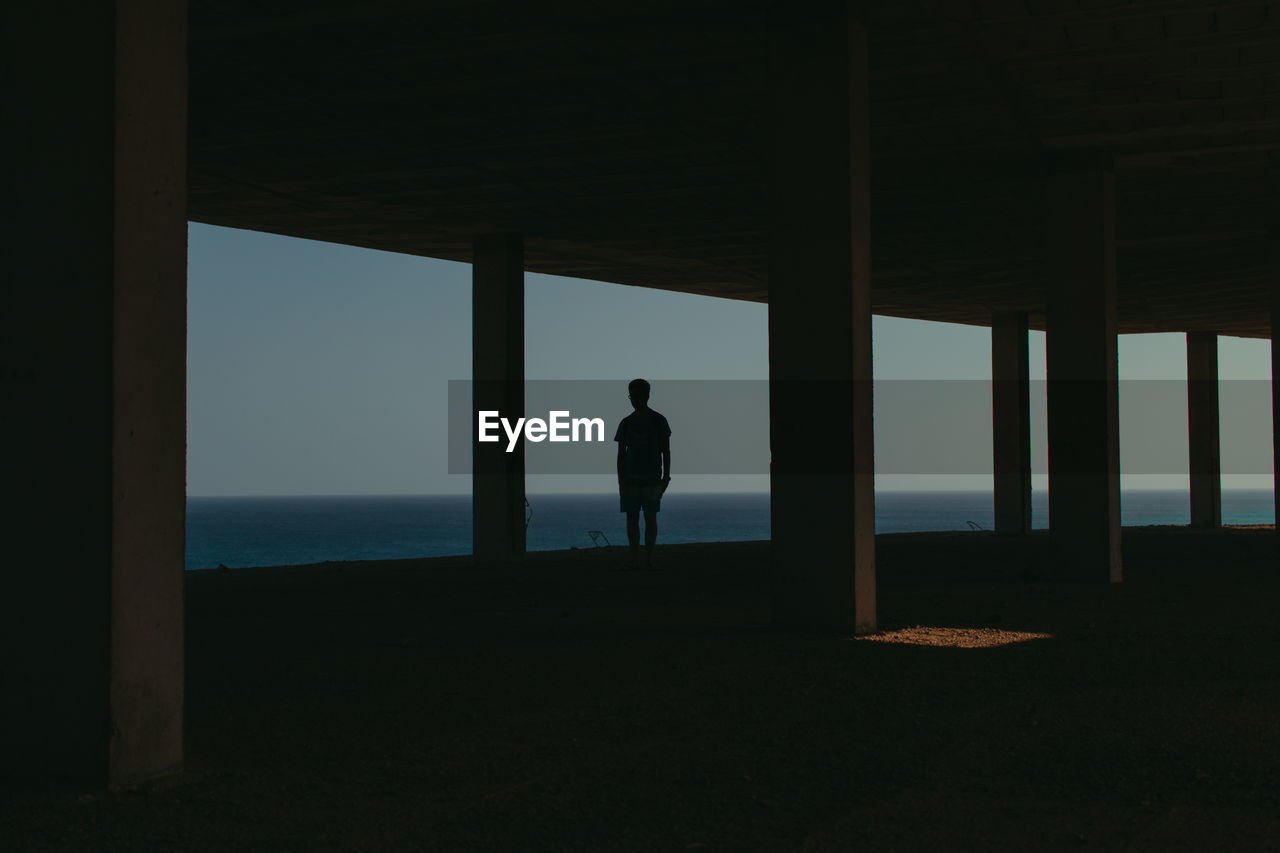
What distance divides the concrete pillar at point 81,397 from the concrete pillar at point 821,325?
4508 millimetres

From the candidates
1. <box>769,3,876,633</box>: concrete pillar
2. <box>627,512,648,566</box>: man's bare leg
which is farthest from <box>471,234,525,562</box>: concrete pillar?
<box>769,3,876,633</box>: concrete pillar

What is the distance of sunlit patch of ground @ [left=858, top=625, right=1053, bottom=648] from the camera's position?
7449 millimetres

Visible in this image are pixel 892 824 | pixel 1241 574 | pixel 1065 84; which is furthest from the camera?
pixel 1241 574

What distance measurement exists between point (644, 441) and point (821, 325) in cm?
508

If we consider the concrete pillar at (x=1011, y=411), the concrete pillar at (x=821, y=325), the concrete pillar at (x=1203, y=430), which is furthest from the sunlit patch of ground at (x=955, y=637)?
the concrete pillar at (x=1203, y=430)

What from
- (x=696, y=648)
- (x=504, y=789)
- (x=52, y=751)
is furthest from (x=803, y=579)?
(x=52, y=751)

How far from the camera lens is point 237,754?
4.56 metres

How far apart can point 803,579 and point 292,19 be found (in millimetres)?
5542

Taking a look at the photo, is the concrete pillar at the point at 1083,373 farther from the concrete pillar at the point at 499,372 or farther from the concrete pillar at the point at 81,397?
the concrete pillar at the point at 81,397

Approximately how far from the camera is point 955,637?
25.5 feet

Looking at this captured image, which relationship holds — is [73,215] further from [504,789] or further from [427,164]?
[427,164]

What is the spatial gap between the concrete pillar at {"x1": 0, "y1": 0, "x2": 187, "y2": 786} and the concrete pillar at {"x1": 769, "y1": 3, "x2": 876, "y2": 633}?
4.51 meters

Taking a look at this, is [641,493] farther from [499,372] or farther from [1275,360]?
[1275,360]

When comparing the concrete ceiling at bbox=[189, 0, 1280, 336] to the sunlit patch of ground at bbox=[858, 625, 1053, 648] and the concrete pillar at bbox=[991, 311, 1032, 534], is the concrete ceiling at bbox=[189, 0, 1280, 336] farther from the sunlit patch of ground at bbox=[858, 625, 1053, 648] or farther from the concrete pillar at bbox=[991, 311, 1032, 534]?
the concrete pillar at bbox=[991, 311, 1032, 534]
